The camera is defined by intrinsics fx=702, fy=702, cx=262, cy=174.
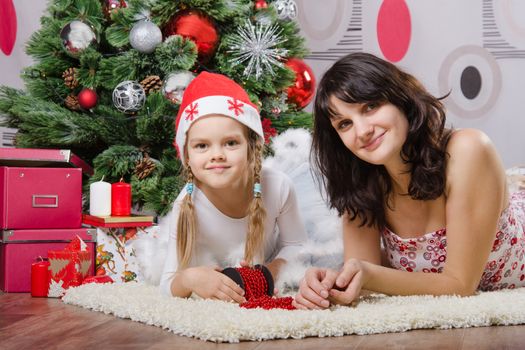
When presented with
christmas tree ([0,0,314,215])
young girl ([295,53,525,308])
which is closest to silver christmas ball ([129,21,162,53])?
christmas tree ([0,0,314,215])

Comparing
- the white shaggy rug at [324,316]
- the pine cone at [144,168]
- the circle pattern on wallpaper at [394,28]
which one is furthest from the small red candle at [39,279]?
A: the circle pattern on wallpaper at [394,28]

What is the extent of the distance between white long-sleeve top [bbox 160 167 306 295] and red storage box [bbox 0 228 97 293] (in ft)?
1.31

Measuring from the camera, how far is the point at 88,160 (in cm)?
251

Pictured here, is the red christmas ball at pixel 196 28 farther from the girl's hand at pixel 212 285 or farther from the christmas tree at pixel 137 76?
the girl's hand at pixel 212 285

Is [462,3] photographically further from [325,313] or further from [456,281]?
[325,313]

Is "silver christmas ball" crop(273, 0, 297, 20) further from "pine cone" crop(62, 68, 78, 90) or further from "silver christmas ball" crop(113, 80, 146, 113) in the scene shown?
"pine cone" crop(62, 68, 78, 90)

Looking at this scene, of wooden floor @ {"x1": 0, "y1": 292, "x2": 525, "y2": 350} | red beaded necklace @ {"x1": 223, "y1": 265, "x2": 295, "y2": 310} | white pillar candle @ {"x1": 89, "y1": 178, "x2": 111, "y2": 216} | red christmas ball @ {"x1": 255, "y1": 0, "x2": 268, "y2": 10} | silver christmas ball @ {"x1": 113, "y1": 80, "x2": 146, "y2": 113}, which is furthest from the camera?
red christmas ball @ {"x1": 255, "y1": 0, "x2": 268, "y2": 10}

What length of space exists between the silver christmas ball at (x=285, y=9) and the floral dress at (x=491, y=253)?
1138mm

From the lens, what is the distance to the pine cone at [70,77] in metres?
2.38

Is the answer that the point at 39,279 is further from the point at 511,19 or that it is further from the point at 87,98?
the point at 511,19

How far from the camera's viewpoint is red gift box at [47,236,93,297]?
1860mm

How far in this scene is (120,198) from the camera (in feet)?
6.98

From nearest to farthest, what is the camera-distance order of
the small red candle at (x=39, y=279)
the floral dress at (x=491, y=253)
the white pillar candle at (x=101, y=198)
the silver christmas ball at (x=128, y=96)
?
1. the floral dress at (x=491, y=253)
2. the small red candle at (x=39, y=279)
3. the white pillar candle at (x=101, y=198)
4. the silver christmas ball at (x=128, y=96)

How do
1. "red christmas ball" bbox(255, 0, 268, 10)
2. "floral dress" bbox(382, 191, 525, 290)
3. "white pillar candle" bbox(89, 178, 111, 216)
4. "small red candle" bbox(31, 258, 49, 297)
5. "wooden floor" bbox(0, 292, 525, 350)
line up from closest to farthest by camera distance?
"wooden floor" bbox(0, 292, 525, 350) → "floral dress" bbox(382, 191, 525, 290) → "small red candle" bbox(31, 258, 49, 297) → "white pillar candle" bbox(89, 178, 111, 216) → "red christmas ball" bbox(255, 0, 268, 10)
